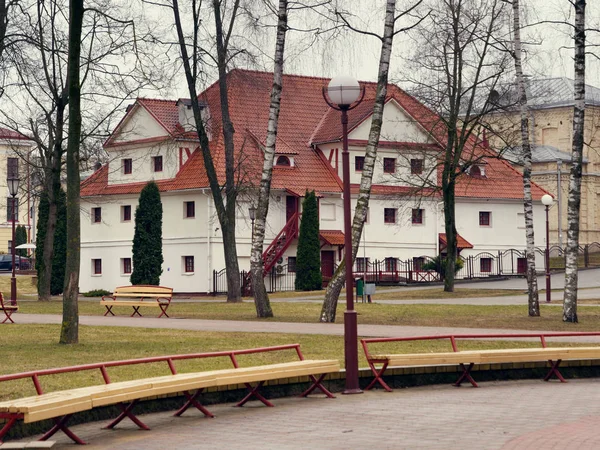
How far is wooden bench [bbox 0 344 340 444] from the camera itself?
34.9ft

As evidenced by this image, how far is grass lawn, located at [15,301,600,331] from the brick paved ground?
1245cm

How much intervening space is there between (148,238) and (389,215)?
13.0 metres

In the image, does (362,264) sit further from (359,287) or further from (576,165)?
(576,165)

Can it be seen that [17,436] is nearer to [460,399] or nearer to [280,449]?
[280,449]

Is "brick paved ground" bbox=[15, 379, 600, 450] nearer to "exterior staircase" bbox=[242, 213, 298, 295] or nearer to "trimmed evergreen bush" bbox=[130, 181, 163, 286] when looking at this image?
"exterior staircase" bbox=[242, 213, 298, 295]

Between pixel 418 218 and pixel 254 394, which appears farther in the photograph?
pixel 418 218

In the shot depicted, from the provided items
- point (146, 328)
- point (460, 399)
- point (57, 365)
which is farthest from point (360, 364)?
point (146, 328)

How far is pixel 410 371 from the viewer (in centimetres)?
1656

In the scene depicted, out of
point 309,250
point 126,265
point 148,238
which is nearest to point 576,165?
point 309,250

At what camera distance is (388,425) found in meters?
12.4

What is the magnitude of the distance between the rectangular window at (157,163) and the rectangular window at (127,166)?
5.97ft

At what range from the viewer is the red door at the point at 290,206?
192 ft

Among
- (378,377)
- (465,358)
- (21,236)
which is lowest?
(378,377)

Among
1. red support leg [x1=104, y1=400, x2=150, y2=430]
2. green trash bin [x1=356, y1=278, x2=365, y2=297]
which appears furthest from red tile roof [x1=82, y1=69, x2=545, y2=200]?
red support leg [x1=104, y1=400, x2=150, y2=430]
